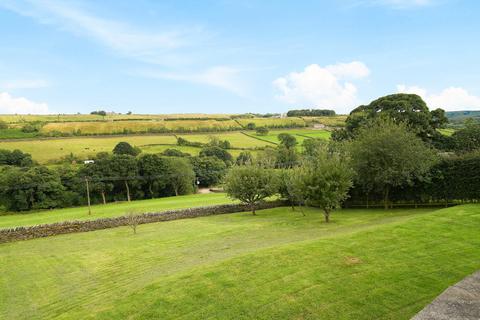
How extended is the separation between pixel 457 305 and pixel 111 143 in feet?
307

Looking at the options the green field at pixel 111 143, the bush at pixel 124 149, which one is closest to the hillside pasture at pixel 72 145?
the green field at pixel 111 143

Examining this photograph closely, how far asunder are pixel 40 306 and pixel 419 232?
18.0 m

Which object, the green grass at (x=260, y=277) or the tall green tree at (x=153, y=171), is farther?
the tall green tree at (x=153, y=171)

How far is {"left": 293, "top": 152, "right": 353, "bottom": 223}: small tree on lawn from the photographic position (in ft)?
92.9

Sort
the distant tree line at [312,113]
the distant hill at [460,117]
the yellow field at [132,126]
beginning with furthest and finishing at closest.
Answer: the distant tree line at [312,113] → the yellow field at [132,126] → the distant hill at [460,117]

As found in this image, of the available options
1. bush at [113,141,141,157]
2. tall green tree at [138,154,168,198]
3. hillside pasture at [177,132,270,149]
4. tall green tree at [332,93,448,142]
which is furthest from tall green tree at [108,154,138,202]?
tall green tree at [332,93,448,142]

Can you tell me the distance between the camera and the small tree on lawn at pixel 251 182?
1503 inches

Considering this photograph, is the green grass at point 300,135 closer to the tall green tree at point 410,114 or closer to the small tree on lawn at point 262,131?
the small tree on lawn at point 262,131

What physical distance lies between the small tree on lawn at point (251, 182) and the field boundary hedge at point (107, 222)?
484 cm

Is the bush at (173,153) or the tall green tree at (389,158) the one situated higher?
the tall green tree at (389,158)

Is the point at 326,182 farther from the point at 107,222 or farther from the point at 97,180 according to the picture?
the point at 97,180

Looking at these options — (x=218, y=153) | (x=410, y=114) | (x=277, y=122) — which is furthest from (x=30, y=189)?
(x=277, y=122)

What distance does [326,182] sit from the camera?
28.2 meters

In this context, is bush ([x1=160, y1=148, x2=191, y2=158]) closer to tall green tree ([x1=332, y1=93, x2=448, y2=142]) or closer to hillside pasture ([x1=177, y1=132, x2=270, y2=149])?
hillside pasture ([x1=177, y1=132, x2=270, y2=149])
